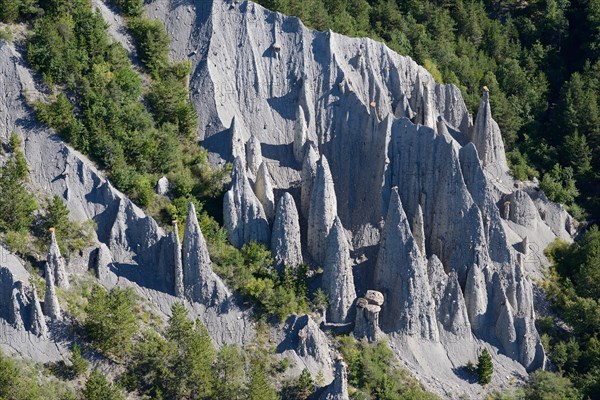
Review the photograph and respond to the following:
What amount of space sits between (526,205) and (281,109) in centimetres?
1527

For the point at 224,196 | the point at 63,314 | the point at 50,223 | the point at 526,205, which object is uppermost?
the point at 526,205

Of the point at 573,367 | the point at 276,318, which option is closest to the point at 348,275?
the point at 276,318

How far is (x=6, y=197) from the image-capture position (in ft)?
165

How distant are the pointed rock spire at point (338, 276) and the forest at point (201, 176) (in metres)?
0.83

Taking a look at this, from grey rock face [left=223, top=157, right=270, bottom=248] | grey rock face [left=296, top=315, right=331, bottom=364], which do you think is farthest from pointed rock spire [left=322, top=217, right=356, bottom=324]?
grey rock face [left=223, top=157, right=270, bottom=248]

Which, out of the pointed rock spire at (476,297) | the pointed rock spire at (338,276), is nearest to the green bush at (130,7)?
the pointed rock spire at (338,276)

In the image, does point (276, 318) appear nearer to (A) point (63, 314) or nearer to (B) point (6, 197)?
(A) point (63, 314)

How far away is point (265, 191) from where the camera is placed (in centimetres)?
5566

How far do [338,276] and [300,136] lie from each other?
9.59 metres

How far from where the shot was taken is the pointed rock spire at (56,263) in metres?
49.1

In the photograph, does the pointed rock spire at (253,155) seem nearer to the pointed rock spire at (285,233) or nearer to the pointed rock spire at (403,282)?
the pointed rock spire at (285,233)

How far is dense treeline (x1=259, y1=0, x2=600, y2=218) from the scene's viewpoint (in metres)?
68.8

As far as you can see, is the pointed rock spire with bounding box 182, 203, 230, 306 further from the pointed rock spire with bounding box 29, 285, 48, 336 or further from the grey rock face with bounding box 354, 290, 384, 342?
the pointed rock spire with bounding box 29, 285, 48, 336

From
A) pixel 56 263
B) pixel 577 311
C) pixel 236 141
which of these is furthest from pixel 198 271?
pixel 577 311
